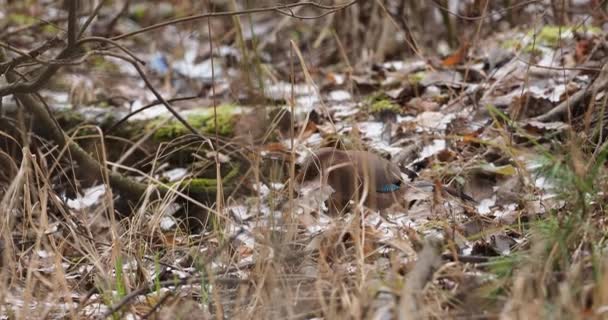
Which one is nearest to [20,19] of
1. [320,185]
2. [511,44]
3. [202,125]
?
[202,125]

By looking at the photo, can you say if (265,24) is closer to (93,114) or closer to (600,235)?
(93,114)

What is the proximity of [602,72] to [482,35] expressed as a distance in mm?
2268

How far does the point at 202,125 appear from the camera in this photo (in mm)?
3830

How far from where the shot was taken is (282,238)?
2.14 metres

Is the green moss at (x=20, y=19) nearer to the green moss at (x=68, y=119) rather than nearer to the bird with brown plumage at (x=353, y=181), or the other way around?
the green moss at (x=68, y=119)

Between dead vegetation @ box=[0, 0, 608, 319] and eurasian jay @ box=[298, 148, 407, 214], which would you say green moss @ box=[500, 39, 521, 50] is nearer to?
dead vegetation @ box=[0, 0, 608, 319]

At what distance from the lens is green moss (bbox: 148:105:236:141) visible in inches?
148

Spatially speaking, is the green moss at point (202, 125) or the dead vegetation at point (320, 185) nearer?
the dead vegetation at point (320, 185)

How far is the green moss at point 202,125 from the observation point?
12.3 ft

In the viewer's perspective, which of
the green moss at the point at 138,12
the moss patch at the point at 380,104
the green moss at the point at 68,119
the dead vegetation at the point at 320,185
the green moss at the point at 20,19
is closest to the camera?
the dead vegetation at the point at 320,185

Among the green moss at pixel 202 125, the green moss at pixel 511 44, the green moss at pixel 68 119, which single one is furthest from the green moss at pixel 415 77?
the green moss at pixel 68 119

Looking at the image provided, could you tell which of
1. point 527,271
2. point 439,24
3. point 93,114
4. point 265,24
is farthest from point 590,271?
point 265,24

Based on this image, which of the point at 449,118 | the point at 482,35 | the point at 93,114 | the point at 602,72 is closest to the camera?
the point at 602,72

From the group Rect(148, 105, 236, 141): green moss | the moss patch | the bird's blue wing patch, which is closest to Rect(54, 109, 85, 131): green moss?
Rect(148, 105, 236, 141): green moss
